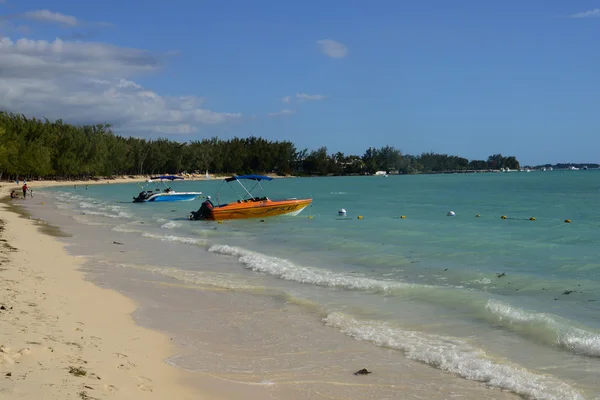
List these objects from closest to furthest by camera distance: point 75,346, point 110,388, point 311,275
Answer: point 110,388 < point 75,346 < point 311,275

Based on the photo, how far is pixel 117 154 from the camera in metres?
125

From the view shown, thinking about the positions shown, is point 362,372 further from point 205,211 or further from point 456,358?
point 205,211

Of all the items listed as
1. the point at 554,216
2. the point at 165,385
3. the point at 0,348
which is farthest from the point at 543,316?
the point at 554,216

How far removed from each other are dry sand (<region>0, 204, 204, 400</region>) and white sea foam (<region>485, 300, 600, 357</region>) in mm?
5767

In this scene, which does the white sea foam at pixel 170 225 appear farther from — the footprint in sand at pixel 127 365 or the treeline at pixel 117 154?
the treeline at pixel 117 154

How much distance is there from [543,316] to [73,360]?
7.93 m

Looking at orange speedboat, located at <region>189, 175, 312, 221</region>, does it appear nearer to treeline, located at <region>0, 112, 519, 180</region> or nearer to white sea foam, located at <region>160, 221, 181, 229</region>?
white sea foam, located at <region>160, 221, 181, 229</region>

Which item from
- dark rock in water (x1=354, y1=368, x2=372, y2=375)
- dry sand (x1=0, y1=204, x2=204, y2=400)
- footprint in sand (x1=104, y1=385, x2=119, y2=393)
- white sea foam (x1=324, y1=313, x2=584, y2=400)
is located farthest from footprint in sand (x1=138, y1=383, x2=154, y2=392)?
white sea foam (x1=324, y1=313, x2=584, y2=400)

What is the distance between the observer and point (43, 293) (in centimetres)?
1086

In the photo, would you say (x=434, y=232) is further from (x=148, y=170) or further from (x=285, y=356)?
(x=148, y=170)

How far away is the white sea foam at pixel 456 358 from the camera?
689 cm

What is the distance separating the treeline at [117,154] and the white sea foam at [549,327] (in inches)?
2458

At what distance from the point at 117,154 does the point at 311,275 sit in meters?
118

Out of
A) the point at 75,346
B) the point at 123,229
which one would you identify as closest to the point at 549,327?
the point at 75,346
